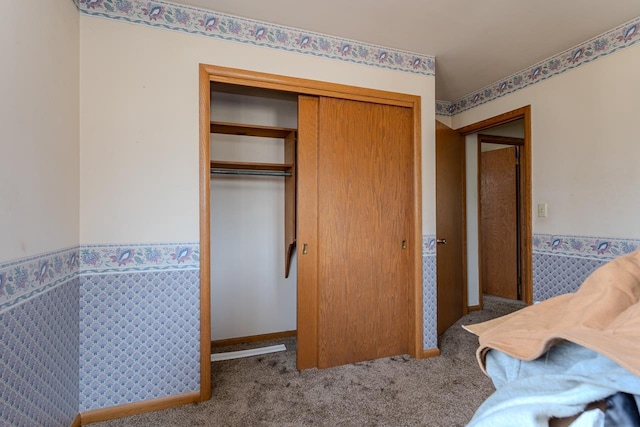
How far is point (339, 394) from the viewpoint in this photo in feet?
6.61

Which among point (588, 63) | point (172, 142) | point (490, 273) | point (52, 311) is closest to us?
point (52, 311)

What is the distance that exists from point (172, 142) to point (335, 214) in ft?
3.78

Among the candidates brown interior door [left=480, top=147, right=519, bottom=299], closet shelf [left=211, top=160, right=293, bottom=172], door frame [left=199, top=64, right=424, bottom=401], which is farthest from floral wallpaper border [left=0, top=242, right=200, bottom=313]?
brown interior door [left=480, top=147, right=519, bottom=299]

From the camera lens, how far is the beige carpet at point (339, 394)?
177 centimetres

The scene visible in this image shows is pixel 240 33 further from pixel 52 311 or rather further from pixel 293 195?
pixel 52 311

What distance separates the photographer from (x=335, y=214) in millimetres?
2389

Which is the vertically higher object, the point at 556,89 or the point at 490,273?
the point at 556,89

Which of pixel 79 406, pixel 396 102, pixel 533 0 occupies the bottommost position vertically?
pixel 79 406

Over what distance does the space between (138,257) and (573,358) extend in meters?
1.95

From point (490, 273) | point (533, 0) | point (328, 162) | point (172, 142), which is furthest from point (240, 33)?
point (490, 273)

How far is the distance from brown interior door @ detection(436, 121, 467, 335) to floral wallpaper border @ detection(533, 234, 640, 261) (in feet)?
2.36

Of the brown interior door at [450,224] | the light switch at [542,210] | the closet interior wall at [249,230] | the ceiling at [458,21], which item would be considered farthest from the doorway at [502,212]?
the closet interior wall at [249,230]

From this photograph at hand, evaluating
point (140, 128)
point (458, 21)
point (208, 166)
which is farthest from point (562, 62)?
point (140, 128)

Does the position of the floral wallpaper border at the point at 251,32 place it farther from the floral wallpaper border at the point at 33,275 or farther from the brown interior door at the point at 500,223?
the brown interior door at the point at 500,223
